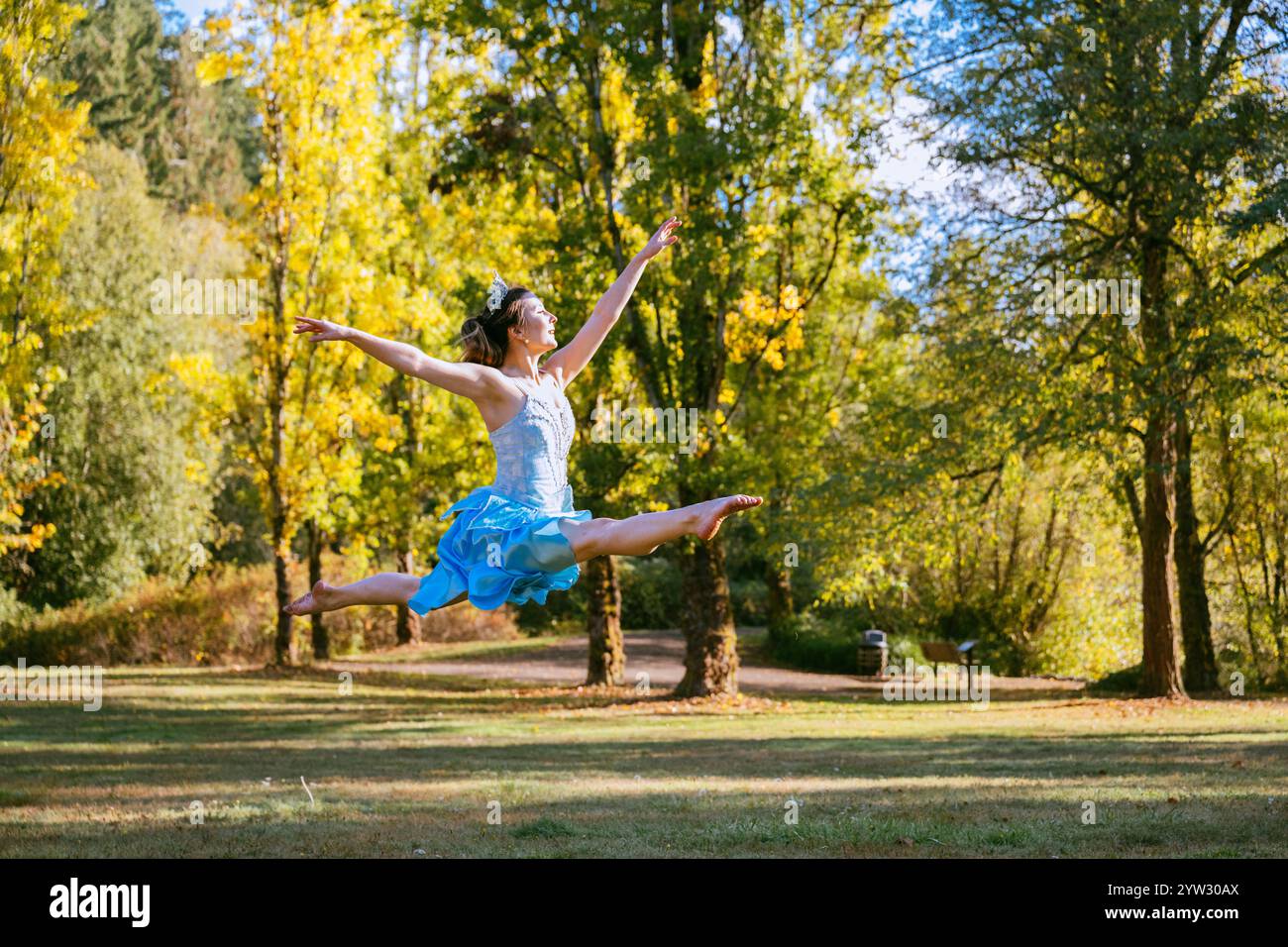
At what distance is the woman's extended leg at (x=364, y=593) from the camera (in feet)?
22.0

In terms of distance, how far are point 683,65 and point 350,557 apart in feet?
44.7

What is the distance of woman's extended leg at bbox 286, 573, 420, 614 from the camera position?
6699 mm

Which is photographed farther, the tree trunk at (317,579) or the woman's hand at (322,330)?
the tree trunk at (317,579)

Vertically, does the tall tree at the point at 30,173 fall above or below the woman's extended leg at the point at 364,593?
above

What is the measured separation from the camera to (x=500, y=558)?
6492 millimetres

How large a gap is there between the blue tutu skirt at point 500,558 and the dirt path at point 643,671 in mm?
14548

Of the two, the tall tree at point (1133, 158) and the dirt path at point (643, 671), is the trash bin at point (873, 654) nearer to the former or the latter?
the dirt path at point (643, 671)

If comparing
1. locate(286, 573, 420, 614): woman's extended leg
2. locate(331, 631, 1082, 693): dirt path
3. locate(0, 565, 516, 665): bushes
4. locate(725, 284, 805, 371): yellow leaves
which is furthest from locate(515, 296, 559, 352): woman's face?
locate(0, 565, 516, 665): bushes

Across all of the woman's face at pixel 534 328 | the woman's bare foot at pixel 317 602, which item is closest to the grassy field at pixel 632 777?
the woman's bare foot at pixel 317 602

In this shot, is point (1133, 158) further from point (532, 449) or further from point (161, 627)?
point (161, 627)

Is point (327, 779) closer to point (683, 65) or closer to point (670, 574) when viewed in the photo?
point (683, 65)

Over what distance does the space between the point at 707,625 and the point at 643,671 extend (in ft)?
16.3

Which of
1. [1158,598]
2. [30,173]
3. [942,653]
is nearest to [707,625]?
[1158,598]

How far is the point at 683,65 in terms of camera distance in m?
17.6
